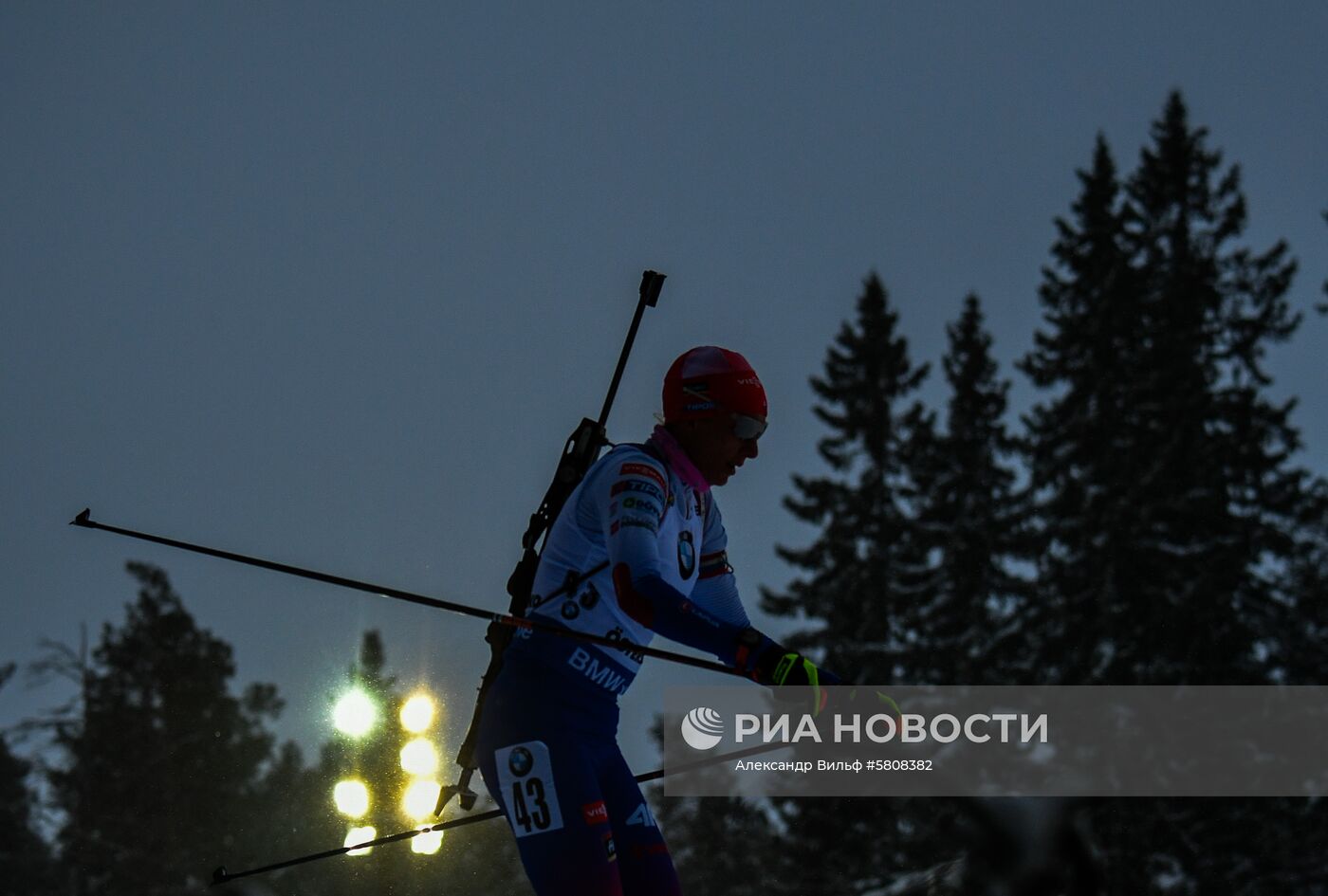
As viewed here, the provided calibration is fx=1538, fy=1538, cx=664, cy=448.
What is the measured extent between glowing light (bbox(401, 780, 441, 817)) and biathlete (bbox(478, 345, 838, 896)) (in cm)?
520

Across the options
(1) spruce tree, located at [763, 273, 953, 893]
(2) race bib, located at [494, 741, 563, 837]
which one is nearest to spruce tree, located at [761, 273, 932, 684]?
(1) spruce tree, located at [763, 273, 953, 893]

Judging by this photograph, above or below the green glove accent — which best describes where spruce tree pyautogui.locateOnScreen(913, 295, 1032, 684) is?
above

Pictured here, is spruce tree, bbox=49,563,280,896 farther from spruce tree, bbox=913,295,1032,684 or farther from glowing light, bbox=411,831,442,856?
glowing light, bbox=411,831,442,856

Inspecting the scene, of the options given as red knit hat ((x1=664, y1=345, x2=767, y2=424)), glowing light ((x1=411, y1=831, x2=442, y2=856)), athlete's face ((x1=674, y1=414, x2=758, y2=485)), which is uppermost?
red knit hat ((x1=664, y1=345, x2=767, y2=424))

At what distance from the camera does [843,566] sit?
36125mm

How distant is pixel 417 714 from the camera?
12297 millimetres

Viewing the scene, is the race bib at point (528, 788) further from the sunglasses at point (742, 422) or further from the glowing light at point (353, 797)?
the glowing light at point (353, 797)

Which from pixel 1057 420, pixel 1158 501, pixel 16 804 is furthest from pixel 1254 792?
pixel 16 804

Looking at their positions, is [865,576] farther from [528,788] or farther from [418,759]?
[528,788]

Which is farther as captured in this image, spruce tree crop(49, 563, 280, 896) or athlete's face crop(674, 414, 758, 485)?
spruce tree crop(49, 563, 280, 896)

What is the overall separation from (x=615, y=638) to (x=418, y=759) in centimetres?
674

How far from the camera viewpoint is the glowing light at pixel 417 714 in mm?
12125

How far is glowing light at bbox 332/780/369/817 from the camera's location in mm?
12203

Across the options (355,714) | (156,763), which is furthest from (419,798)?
(156,763)
